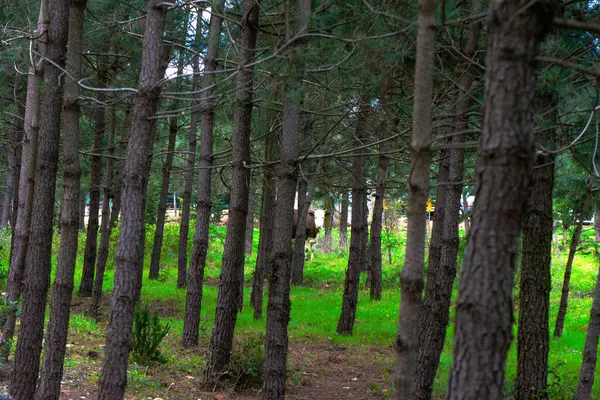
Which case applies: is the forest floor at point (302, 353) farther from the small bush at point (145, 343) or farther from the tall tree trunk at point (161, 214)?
the tall tree trunk at point (161, 214)

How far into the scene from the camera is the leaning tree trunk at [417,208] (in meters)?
3.89

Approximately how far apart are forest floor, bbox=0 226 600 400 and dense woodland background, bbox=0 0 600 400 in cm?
7

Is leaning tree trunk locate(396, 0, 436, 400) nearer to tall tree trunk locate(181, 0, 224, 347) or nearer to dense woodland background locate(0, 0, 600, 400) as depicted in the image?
dense woodland background locate(0, 0, 600, 400)

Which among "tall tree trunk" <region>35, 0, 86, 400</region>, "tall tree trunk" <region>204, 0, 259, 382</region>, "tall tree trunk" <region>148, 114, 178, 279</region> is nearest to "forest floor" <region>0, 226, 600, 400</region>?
"tall tree trunk" <region>204, 0, 259, 382</region>

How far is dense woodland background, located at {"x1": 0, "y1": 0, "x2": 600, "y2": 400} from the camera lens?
316cm

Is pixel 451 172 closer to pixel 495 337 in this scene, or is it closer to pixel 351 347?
pixel 495 337

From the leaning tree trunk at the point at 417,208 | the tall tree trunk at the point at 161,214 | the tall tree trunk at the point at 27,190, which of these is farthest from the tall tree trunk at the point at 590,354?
the tall tree trunk at the point at 161,214

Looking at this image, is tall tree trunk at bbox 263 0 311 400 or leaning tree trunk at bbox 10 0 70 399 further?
tall tree trunk at bbox 263 0 311 400

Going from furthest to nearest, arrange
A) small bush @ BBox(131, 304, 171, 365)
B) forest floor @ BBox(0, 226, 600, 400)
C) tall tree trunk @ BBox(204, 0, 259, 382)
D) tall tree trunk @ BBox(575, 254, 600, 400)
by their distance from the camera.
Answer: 1. small bush @ BBox(131, 304, 171, 365)
2. forest floor @ BBox(0, 226, 600, 400)
3. tall tree trunk @ BBox(204, 0, 259, 382)
4. tall tree trunk @ BBox(575, 254, 600, 400)

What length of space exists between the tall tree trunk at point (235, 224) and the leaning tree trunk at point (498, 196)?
18.0ft

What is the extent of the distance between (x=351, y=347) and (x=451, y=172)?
20.3 feet

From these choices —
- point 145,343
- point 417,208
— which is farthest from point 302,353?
point 417,208

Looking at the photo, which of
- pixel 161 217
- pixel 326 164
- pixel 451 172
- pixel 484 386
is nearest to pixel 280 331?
pixel 451 172

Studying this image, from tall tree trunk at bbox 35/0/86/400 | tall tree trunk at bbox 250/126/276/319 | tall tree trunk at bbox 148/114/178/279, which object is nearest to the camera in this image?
tall tree trunk at bbox 35/0/86/400
